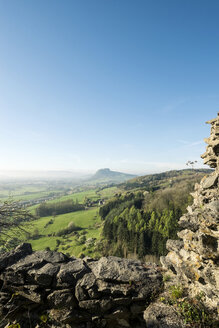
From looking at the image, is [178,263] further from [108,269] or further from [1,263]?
[1,263]

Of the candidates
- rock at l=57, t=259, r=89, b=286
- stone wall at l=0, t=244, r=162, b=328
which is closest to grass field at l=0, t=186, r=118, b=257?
stone wall at l=0, t=244, r=162, b=328

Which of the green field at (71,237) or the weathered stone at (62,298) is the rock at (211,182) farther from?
the green field at (71,237)

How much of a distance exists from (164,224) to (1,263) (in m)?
64.7

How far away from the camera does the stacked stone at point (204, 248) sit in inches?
229

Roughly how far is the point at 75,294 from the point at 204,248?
249 inches

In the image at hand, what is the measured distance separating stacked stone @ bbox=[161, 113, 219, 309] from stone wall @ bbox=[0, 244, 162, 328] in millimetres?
Result: 1449

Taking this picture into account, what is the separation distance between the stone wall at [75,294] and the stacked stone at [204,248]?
1449mm

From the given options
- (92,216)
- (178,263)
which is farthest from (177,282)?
(92,216)

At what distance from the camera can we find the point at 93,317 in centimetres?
627

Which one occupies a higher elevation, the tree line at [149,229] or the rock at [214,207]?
the rock at [214,207]

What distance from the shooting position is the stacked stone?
5805 millimetres

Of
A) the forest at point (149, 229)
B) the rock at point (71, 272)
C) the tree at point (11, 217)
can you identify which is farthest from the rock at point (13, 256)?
the forest at point (149, 229)

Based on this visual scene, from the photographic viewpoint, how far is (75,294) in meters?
6.43

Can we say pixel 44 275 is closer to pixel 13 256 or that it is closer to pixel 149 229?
pixel 13 256
